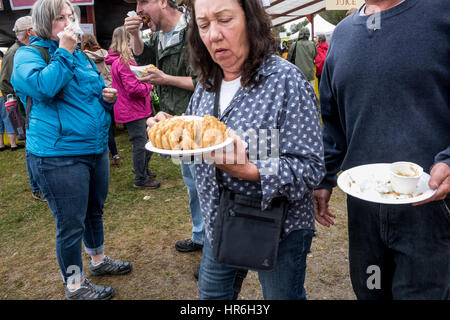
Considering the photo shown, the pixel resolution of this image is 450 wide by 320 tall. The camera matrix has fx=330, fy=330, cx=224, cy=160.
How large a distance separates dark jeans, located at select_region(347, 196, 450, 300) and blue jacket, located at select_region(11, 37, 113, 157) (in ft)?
5.98

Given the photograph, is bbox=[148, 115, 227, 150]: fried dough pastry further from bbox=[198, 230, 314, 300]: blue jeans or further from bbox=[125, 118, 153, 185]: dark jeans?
bbox=[125, 118, 153, 185]: dark jeans

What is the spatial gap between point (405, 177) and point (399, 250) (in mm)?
439

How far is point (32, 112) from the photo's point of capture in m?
2.26

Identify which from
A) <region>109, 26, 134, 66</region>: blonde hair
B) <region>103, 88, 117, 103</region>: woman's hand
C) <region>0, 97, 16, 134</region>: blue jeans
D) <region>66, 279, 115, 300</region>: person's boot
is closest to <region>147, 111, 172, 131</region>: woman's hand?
<region>103, 88, 117, 103</region>: woman's hand

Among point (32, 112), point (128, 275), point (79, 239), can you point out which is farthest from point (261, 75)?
point (128, 275)

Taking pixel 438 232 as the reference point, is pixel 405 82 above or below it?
above

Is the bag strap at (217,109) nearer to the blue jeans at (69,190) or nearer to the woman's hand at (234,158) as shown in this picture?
the woman's hand at (234,158)

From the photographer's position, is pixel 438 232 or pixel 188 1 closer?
pixel 438 232

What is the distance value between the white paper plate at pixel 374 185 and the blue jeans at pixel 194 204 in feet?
5.55

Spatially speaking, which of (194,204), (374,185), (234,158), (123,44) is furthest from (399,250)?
(123,44)

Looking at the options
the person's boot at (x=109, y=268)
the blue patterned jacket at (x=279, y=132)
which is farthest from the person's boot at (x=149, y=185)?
the blue patterned jacket at (x=279, y=132)

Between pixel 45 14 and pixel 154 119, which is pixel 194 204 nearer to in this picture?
pixel 154 119
